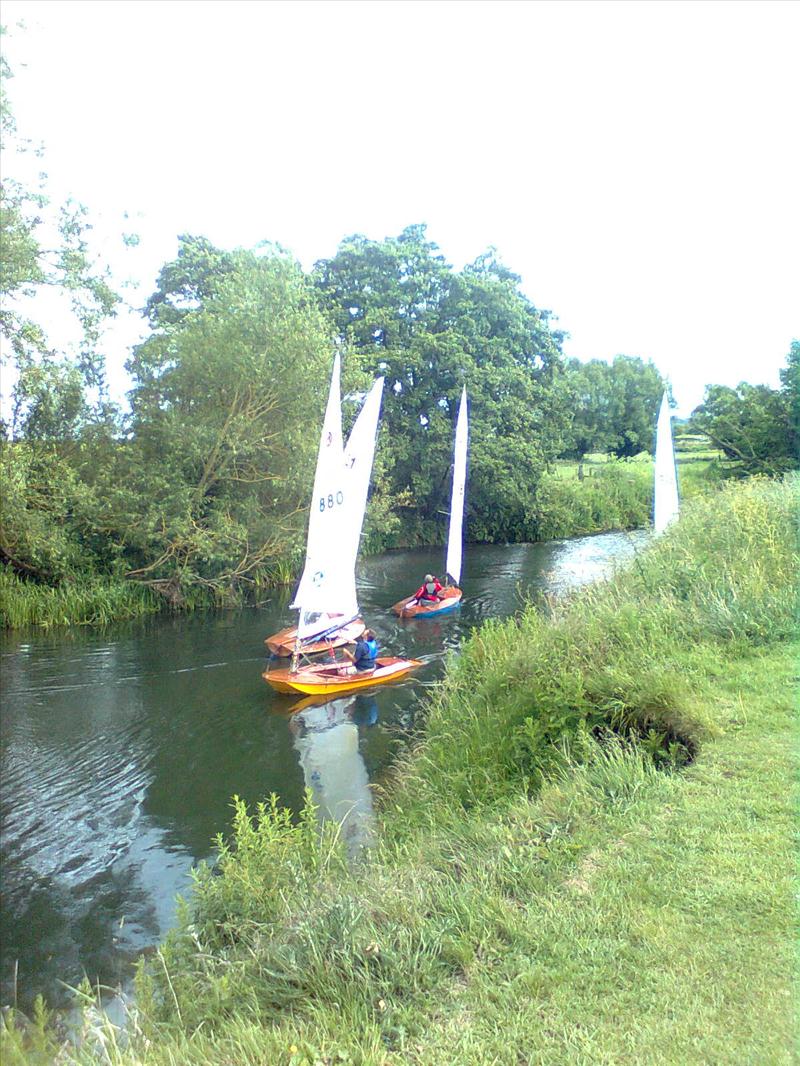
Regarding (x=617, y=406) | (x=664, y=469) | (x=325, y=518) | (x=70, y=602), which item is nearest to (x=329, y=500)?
(x=325, y=518)

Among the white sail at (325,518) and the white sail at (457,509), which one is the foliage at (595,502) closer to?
the white sail at (457,509)

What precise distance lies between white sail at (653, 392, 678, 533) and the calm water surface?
5812 mm

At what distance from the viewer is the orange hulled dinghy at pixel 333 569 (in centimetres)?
1435

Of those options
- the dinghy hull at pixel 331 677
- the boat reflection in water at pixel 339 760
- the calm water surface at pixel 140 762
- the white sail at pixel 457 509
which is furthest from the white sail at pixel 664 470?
the boat reflection in water at pixel 339 760

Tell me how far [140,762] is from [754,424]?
21432mm

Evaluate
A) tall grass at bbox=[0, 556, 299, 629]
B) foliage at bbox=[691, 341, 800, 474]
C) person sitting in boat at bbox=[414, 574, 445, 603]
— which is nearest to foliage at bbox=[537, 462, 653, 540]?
foliage at bbox=[691, 341, 800, 474]

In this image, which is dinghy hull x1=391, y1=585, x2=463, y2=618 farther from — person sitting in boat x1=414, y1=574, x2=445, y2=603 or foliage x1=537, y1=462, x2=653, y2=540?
foliage x1=537, y1=462, x2=653, y2=540

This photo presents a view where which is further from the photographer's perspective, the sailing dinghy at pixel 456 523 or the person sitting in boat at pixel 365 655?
the sailing dinghy at pixel 456 523

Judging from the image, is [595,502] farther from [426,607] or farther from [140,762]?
[140,762]

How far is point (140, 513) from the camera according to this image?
21281 mm

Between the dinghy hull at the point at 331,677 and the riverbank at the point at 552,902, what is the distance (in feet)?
19.5

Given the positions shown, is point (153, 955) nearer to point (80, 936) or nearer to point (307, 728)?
point (80, 936)

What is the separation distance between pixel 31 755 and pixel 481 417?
24598 mm

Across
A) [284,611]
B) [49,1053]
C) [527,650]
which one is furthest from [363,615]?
[49,1053]
